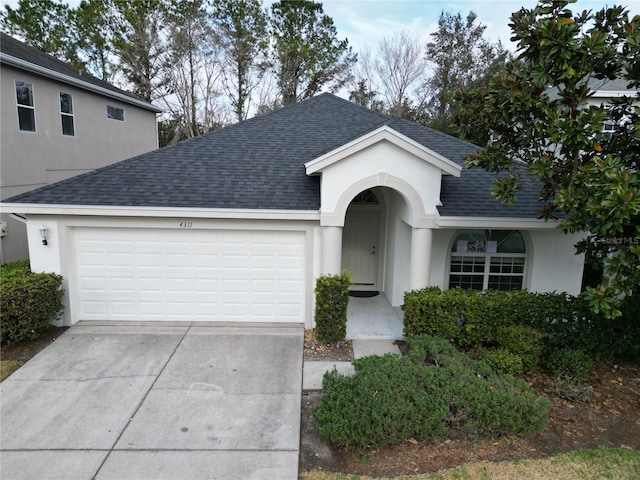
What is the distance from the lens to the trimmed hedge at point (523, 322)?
25.2ft

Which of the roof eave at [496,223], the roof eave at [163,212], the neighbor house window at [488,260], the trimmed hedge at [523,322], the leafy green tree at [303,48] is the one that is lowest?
the trimmed hedge at [523,322]

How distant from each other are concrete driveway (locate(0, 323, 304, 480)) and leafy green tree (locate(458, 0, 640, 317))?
194 inches

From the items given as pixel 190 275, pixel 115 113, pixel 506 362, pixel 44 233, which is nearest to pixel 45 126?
pixel 115 113

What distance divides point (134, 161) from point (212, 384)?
20.3ft

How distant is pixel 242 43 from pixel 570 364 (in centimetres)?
3110

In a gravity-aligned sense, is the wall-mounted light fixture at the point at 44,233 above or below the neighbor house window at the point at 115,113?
below

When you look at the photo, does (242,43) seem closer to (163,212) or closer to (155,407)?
(163,212)

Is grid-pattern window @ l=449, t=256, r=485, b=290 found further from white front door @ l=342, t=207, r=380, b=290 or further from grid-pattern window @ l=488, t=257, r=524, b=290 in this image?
white front door @ l=342, t=207, r=380, b=290

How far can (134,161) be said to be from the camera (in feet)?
34.8

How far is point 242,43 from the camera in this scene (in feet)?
104

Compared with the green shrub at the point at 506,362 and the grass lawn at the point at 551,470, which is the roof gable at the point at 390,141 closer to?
the green shrub at the point at 506,362

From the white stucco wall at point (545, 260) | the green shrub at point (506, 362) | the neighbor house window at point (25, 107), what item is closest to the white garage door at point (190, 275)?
the white stucco wall at point (545, 260)

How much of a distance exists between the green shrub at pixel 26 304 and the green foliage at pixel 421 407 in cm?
626

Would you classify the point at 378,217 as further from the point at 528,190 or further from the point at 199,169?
the point at 199,169
